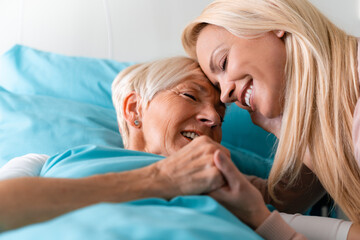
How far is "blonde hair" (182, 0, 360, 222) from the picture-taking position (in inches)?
51.4

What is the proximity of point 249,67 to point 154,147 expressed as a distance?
0.41 meters

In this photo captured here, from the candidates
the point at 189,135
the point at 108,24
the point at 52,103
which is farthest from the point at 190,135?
the point at 108,24

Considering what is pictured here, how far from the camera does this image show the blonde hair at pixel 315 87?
51.4 inches

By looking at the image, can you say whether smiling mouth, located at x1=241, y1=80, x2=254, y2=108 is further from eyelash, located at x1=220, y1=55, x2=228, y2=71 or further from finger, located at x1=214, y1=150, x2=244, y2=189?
finger, located at x1=214, y1=150, x2=244, y2=189

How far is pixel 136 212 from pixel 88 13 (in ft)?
6.45

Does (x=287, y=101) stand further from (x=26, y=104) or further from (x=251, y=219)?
(x=26, y=104)

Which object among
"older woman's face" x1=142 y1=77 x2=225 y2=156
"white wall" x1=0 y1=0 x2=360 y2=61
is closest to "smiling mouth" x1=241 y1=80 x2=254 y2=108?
"older woman's face" x1=142 y1=77 x2=225 y2=156

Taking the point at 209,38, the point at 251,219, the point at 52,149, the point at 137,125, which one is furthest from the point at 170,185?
the point at 52,149

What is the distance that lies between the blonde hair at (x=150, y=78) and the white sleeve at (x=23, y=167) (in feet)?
1.11

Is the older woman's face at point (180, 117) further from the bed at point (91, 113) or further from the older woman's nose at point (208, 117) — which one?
the bed at point (91, 113)

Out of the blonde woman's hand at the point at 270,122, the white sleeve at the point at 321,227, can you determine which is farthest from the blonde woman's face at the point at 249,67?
the white sleeve at the point at 321,227

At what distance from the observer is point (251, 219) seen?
1.01m

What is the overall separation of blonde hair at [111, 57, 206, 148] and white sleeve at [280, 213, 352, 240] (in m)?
0.60

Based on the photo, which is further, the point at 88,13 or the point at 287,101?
the point at 88,13
